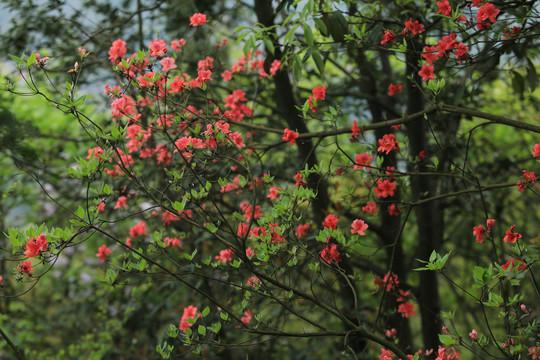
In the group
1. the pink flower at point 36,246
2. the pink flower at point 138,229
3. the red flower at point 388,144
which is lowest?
the pink flower at point 138,229

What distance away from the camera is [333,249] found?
1999mm

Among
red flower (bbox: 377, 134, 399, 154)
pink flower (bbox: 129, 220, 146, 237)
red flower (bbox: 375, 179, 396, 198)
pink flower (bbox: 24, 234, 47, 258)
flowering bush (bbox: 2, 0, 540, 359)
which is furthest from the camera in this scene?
pink flower (bbox: 129, 220, 146, 237)

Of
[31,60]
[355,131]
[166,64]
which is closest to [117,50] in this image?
[166,64]

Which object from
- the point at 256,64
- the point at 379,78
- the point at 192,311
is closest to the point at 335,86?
the point at 379,78

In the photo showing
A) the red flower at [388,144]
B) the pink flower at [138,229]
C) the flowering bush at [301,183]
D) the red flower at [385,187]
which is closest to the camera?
the flowering bush at [301,183]

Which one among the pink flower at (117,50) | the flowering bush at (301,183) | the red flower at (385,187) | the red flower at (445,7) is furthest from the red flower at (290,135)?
the pink flower at (117,50)

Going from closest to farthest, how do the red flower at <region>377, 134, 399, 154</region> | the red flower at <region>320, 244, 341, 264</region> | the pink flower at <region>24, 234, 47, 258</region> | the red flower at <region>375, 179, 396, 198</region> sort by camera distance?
the pink flower at <region>24, 234, 47, 258</region>, the red flower at <region>320, 244, 341, 264</region>, the red flower at <region>377, 134, 399, 154</region>, the red flower at <region>375, 179, 396, 198</region>

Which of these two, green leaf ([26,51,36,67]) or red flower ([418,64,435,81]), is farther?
→ red flower ([418,64,435,81])

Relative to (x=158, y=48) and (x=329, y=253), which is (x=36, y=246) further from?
(x=329, y=253)

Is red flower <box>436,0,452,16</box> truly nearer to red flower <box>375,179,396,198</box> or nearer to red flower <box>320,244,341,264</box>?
red flower <box>375,179,396,198</box>

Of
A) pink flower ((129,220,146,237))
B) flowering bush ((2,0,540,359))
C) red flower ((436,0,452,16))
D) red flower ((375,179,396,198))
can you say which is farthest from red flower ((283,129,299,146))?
A: pink flower ((129,220,146,237))

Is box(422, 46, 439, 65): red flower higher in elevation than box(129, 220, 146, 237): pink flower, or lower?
higher

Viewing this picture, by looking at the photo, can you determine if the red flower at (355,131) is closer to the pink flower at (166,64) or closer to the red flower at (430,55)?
Result: the red flower at (430,55)

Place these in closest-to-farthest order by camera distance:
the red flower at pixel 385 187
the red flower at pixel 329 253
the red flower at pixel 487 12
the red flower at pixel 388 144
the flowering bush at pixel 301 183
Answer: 1. the flowering bush at pixel 301 183
2. the red flower at pixel 487 12
3. the red flower at pixel 329 253
4. the red flower at pixel 388 144
5. the red flower at pixel 385 187
